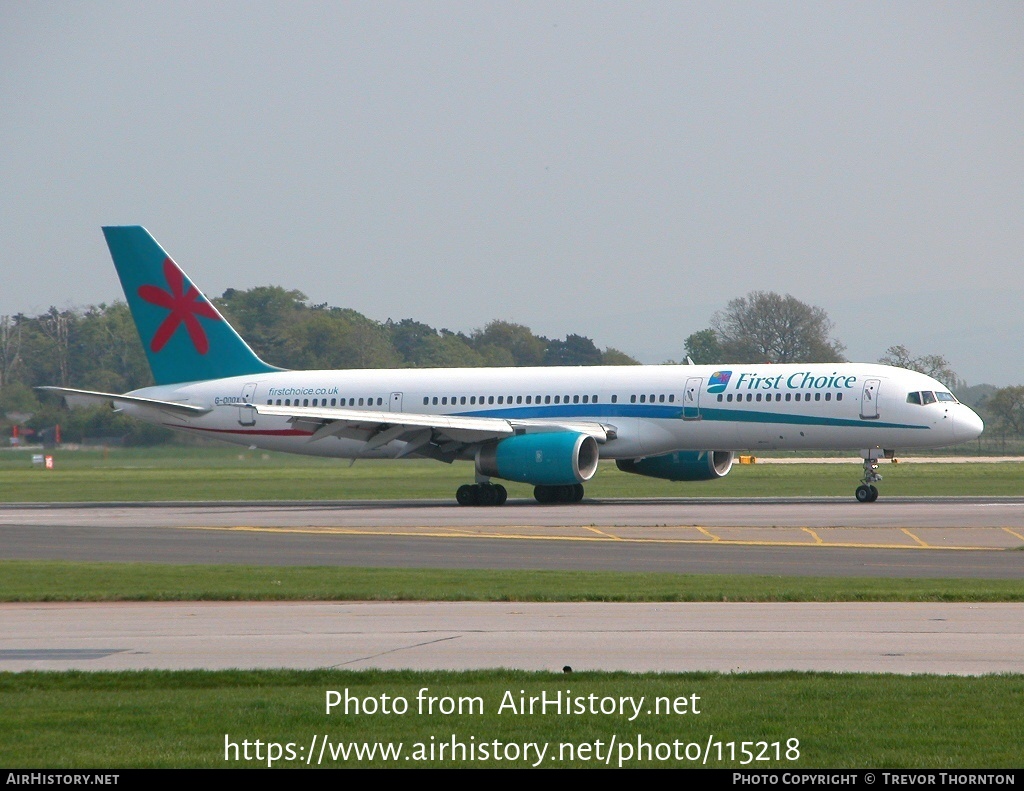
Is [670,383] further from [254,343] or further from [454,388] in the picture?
[254,343]

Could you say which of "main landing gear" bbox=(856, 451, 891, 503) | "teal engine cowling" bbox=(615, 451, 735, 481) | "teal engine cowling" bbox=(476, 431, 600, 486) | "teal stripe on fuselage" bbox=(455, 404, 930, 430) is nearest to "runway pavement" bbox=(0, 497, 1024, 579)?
"main landing gear" bbox=(856, 451, 891, 503)

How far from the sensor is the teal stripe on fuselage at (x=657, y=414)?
3816 centimetres

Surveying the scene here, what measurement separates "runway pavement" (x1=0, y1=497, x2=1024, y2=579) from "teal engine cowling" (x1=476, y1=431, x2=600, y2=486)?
0.90 m

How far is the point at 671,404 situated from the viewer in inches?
1553

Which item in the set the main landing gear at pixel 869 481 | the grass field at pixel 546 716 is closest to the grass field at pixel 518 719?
the grass field at pixel 546 716

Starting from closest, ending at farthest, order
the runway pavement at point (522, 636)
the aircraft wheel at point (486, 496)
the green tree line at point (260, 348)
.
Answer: the runway pavement at point (522, 636), the aircraft wheel at point (486, 496), the green tree line at point (260, 348)

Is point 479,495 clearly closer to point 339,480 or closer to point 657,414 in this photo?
point 657,414

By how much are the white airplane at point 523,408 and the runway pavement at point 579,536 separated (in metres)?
1.71

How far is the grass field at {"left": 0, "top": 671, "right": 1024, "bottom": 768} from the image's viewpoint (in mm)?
8438

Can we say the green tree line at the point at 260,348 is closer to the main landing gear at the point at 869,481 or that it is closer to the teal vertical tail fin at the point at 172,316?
the teal vertical tail fin at the point at 172,316

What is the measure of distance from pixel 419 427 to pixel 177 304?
11435 mm

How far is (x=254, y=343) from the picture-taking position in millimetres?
99688

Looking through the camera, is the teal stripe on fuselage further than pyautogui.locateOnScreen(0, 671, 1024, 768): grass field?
Yes

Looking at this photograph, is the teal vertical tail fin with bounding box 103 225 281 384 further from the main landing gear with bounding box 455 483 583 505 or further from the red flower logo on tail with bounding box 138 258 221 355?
the main landing gear with bounding box 455 483 583 505
